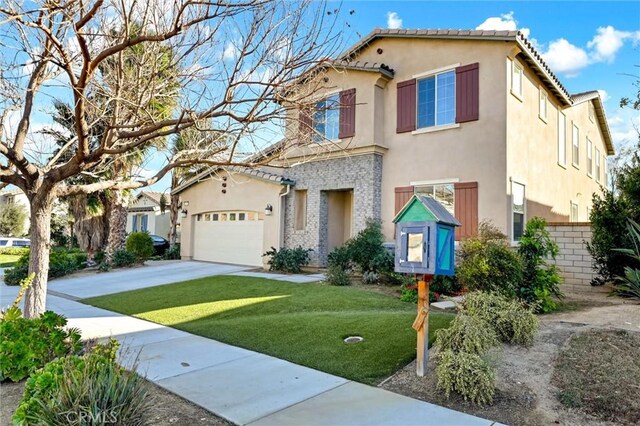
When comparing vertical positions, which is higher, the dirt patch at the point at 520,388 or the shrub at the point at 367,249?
the shrub at the point at 367,249

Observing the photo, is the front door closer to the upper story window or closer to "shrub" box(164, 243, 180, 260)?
the upper story window

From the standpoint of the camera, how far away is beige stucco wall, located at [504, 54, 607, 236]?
12203 millimetres

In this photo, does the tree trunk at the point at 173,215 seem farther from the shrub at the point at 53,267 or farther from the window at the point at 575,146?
the window at the point at 575,146

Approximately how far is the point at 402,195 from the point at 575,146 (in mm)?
9672

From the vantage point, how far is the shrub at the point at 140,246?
62.8 ft

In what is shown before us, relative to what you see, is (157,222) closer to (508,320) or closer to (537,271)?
(537,271)

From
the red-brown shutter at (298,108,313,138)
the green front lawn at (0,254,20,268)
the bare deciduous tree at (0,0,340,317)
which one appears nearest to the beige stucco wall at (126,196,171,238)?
the green front lawn at (0,254,20,268)

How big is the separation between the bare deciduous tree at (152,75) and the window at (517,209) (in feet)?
27.1

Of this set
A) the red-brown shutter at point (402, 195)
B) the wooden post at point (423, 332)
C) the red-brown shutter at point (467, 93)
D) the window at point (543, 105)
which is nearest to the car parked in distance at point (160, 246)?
the red-brown shutter at point (402, 195)

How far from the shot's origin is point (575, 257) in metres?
10.9

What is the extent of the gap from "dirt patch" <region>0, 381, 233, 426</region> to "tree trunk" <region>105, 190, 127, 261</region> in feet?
48.3

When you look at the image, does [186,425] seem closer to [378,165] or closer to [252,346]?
[252,346]

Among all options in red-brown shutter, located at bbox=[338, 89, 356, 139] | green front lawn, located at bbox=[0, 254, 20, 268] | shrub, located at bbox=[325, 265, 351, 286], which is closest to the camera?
shrub, located at bbox=[325, 265, 351, 286]

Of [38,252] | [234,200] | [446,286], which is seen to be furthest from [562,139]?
[38,252]
